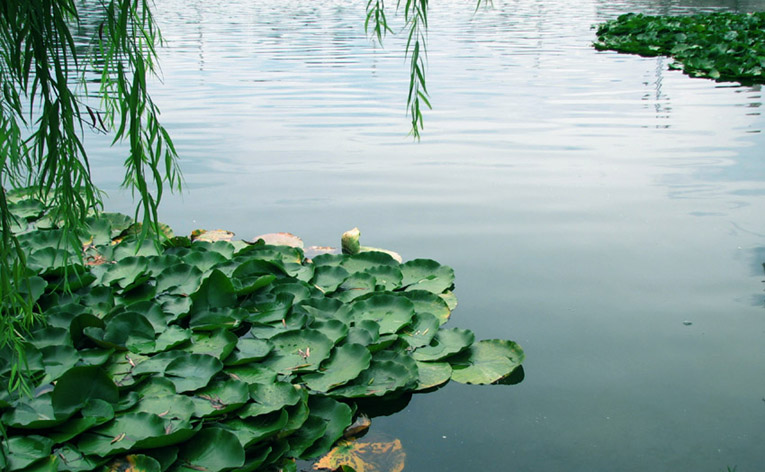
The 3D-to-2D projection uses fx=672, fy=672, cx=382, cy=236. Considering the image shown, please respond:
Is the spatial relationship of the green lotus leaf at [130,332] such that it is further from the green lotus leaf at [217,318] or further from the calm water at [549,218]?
the calm water at [549,218]

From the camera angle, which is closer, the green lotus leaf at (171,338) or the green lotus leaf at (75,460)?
the green lotus leaf at (75,460)

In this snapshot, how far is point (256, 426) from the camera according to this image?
159 centimetres

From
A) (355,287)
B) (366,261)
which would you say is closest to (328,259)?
(366,261)

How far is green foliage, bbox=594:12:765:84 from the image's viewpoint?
24.2 feet

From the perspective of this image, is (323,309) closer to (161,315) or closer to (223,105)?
(161,315)

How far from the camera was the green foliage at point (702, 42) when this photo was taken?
737cm

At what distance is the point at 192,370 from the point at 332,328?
43cm

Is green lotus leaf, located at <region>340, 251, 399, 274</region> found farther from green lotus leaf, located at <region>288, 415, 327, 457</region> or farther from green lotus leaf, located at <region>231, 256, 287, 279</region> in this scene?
green lotus leaf, located at <region>288, 415, 327, 457</region>

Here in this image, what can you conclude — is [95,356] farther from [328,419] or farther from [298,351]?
[328,419]

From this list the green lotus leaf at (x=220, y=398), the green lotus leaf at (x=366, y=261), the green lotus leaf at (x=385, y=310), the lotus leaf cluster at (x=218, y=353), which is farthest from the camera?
the green lotus leaf at (x=366, y=261)

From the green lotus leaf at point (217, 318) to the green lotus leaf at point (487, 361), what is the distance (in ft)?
2.15

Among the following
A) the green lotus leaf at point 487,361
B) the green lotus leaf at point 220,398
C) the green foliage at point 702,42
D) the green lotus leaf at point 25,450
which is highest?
the green foliage at point 702,42

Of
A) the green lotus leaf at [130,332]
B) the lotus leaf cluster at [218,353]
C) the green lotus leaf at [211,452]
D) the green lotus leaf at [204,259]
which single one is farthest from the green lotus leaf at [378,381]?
the green lotus leaf at [204,259]

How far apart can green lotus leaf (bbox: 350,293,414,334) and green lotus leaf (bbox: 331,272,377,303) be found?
0.08 meters
